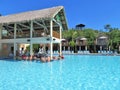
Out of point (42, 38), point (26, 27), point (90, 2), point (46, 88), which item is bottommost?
point (46, 88)

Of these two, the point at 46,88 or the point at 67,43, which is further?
the point at 67,43

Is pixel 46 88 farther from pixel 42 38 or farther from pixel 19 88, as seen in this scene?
pixel 42 38

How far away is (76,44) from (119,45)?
37.4ft

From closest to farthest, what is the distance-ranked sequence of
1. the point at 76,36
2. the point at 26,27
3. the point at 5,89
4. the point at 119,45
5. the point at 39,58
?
the point at 5,89 → the point at 39,58 → the point at 26,27 → the point at 119,45 → the point at 76,36

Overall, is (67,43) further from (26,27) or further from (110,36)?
(26,27)

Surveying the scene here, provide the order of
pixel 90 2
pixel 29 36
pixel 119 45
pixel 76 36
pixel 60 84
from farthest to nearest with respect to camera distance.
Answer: pixel 76 36 < pixel 119 45 < pixel 90 2 < pixel 29 36 < pixel 60 84

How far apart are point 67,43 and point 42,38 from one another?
32.4 metres

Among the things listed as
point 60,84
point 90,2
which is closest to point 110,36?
point 90,2

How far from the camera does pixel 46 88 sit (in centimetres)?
764

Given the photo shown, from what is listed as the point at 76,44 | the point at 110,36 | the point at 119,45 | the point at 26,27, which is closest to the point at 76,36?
the point at 76,44

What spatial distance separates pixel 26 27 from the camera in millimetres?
27812

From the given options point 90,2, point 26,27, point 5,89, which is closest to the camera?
point 5,89

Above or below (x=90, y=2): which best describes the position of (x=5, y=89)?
below

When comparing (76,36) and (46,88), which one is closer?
(46,88)
